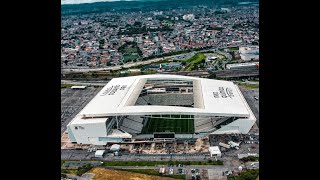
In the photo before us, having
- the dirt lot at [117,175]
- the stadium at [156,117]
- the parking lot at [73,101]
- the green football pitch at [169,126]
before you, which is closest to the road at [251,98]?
the stadium at [156,117]

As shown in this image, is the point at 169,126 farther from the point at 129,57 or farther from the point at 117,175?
the point at 129,57

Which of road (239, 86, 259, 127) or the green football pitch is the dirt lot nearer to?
the green football pitch

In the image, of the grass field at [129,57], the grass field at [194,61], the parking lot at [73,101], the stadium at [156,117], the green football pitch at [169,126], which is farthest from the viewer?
the grass field at [129,57]

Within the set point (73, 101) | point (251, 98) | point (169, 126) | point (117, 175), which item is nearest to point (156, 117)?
point (169, 126)

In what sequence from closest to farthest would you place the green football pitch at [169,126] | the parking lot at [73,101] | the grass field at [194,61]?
the green football pitch at [169,126] < the parking lot at [73,101] < the grass field at [194,61]

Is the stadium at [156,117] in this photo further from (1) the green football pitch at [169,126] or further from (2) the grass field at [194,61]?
(2) the grass field at [194,61]

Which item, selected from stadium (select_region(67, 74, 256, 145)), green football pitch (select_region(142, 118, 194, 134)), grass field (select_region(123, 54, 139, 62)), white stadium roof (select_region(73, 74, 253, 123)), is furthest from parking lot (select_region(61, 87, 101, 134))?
grass field (select_region(123, 54, 139, 62))
